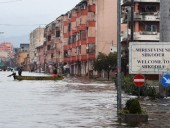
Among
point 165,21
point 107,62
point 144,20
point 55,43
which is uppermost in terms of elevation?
point 55,43

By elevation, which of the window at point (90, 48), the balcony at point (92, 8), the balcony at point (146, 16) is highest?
the balcony at point (92, 8)

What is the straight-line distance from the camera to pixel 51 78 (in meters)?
71.2

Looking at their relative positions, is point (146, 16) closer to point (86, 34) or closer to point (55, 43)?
point (86, 34)

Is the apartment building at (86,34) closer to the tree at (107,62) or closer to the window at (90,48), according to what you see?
the window at (90,48)

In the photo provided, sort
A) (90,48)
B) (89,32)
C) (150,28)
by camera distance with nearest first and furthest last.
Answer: (150,28) → (90,48) → (89,32)

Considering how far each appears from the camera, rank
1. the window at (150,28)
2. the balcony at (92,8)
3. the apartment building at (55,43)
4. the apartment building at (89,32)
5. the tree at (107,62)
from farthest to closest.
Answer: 1. the apartment building at (55,43)
2. the balcony at (92,8)
3. the apartment building at (89,32)
4. the tree at (107,62)
5. the window at (150,28)

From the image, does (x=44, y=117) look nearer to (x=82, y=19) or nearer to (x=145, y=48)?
(x=145, y=48)

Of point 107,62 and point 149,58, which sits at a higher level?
point 107,62

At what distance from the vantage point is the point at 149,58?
22.9 metres

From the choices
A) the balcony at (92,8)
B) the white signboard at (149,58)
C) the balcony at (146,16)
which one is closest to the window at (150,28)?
the balcony at (146,16)

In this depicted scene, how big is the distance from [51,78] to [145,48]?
49118 mm

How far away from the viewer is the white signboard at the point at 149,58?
22.7 meters

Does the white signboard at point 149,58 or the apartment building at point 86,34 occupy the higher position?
the apartment building at point 86,34

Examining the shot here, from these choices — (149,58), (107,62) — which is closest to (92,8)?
(107,62)
